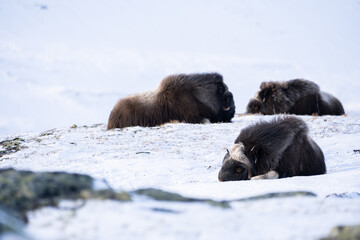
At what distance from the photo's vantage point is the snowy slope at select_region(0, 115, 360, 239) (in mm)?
1696

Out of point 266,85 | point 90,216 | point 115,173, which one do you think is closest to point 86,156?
point 115,173

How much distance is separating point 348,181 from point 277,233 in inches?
118

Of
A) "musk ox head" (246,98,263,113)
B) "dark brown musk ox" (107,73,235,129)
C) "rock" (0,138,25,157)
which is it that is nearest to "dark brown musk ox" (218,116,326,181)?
"dark brown musk ox" (107,73,235,129)

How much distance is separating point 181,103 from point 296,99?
3.99m

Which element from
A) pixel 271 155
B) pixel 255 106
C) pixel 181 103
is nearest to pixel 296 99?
pixel 255 106

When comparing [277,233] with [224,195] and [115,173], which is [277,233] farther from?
[115,173]

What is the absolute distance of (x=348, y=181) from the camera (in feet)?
14.6

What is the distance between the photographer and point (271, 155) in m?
5.38

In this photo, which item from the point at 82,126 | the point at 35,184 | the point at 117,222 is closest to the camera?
the point at 117,222

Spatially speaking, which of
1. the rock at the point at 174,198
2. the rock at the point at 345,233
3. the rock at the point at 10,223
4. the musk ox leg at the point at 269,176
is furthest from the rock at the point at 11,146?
the rock at the point at 345,233

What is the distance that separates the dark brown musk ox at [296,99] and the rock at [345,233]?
36.2 ft

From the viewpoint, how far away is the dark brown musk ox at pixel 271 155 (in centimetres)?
525

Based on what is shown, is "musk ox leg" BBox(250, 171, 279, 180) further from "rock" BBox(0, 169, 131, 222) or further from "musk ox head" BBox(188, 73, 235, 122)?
"musk ox head" BBox(188, 73, 235, 122)

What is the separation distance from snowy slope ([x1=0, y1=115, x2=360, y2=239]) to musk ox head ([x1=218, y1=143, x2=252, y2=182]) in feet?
1.23
